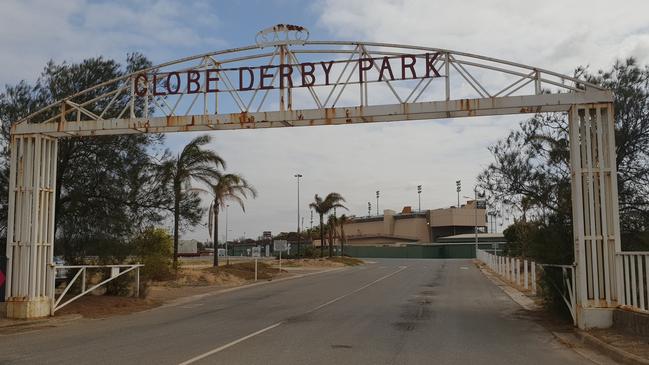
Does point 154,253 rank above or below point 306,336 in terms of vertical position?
above

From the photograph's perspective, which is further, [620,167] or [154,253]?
[154,253]

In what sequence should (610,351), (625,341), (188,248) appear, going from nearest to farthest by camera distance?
(610,351) < (625,341) < (188,248)

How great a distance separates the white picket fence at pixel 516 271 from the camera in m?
25.9

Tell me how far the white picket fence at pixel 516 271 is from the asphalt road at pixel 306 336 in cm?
555

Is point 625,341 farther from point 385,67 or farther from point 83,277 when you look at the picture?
point 83,277

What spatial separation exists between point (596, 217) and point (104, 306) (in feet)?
45.9

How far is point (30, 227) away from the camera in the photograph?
15.9m

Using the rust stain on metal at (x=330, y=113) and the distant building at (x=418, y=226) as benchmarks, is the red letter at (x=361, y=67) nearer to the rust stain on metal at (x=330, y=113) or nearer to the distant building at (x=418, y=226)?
the rust stain on metal at (x=330, y=113)

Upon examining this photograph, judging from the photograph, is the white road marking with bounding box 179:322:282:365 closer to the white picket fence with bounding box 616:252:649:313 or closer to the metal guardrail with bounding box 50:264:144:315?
the metal guardrail with bounding box 50:264:144:315

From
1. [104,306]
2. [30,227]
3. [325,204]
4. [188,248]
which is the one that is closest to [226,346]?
[30,227]

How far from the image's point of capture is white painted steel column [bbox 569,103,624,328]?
12992 millimetres

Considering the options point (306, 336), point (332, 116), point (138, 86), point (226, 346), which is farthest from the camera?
point (138, 86)

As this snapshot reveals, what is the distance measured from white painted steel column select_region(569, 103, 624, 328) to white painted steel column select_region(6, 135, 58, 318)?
43.1 feet

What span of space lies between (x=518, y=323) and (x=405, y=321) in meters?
2.74
